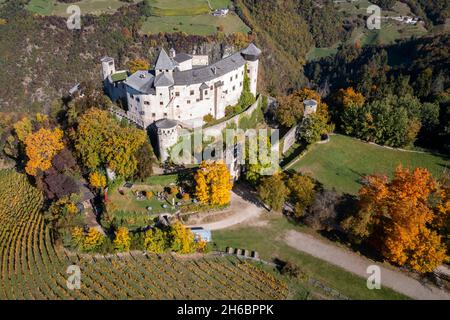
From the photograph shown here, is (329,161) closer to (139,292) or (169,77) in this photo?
(169,77)

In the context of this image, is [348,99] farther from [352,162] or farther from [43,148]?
[43,148]

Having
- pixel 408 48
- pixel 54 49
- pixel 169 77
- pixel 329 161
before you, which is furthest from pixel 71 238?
pixel 408 48

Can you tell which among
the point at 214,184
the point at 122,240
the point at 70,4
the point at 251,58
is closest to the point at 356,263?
the point at 214,184

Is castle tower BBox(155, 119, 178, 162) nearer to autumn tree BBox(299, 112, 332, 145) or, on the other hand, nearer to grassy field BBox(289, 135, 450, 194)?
grassy field BBox(289, 135, 450, 194)

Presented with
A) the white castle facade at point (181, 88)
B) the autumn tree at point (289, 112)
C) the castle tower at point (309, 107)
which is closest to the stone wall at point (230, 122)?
the white castle facade at point (181, 88)

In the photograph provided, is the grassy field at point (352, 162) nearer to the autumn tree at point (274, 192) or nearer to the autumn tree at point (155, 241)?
the autumn tree at point (274, 192)

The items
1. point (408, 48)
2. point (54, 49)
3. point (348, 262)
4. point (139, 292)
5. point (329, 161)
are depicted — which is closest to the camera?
point (139, 292)
